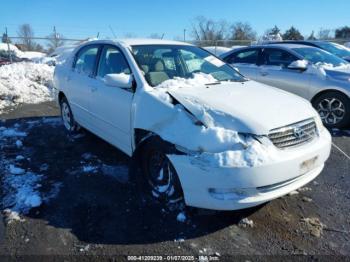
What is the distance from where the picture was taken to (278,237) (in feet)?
10.2

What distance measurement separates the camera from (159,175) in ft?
11.7

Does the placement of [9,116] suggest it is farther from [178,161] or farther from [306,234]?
[306,234]

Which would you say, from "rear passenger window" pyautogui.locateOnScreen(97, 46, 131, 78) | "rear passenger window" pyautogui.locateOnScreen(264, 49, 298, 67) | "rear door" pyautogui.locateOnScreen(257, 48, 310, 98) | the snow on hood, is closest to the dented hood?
the snow on hood

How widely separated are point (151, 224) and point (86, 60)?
3.05 meters

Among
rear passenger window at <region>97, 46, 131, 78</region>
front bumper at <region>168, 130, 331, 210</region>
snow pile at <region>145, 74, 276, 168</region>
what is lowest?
front bumper at <region>168, 130, 331, 210</region>

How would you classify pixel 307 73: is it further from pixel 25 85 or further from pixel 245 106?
pixel 25 85

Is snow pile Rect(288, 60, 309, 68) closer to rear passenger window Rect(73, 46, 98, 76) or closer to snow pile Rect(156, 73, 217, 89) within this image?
snow pile Rect(156, 73, 217, 89)

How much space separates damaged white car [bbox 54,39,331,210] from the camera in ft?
9.50

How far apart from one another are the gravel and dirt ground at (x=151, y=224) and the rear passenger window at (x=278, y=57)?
3.29 m

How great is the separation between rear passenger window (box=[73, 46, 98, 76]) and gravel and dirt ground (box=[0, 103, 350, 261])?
1.52m

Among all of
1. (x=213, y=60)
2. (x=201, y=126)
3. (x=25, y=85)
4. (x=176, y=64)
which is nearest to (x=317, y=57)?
(x=213, y=60)

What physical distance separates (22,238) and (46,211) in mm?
467

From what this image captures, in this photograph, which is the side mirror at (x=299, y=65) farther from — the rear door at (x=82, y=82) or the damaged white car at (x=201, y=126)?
the rear door at (x=82, y=82)

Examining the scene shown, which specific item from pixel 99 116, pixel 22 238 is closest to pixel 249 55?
pixel 99 116
